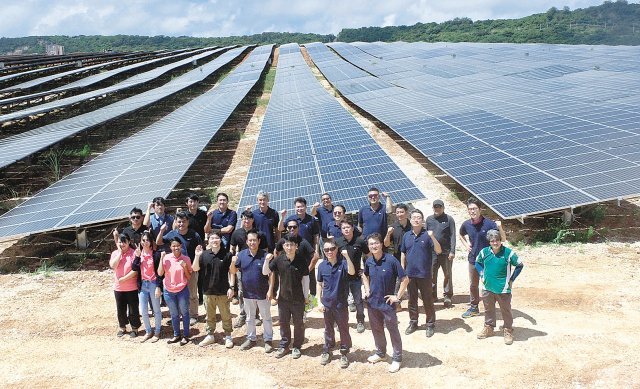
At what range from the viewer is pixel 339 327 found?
6.96 meters

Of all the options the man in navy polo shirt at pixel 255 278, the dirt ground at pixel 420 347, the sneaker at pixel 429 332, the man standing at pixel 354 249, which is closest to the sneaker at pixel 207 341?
the dirt ground at pixel 420 347

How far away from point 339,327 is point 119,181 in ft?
31.4

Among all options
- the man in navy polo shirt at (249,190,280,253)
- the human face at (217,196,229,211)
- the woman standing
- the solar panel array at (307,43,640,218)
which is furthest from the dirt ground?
the human face at (217,196,229,211)

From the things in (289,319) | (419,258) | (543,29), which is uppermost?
(543,29)

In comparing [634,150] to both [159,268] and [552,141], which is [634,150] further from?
[159,268]

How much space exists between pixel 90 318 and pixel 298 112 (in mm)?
16997

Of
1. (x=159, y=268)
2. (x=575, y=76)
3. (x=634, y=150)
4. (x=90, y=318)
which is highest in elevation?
(x=575, y=76)

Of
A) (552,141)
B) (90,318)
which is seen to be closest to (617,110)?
(552,141)

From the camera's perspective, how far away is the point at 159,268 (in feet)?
25.5

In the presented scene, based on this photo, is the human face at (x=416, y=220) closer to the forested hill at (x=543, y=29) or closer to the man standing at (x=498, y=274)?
the man standing at (x=498, y=274)

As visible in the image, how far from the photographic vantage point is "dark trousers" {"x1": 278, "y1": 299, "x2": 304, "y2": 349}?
721 centimetres

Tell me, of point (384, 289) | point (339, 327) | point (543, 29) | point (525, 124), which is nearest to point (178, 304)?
point (339, 327)

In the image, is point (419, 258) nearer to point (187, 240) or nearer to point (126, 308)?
point (187, 240)

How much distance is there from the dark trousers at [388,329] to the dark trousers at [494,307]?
1582 mm
